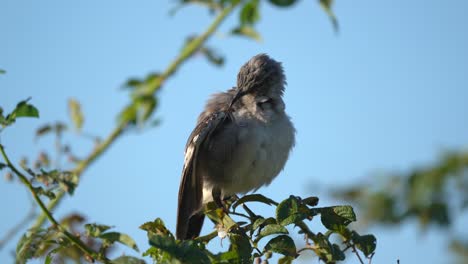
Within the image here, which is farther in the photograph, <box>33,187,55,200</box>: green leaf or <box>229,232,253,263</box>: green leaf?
<box>229,232,253,263</box>: green leaf

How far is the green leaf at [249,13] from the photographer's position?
183cm

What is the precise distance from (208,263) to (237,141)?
3489mm

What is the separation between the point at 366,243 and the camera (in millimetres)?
3029

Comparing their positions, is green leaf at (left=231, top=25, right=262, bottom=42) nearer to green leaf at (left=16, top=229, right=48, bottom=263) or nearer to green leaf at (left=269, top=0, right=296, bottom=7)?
green leaf at (left=269, top=0, right=296, bottom=7)

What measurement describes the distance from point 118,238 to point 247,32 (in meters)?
1.01

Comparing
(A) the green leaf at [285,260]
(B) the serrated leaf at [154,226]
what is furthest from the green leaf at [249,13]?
(B) the serrated leaf at [154,226]

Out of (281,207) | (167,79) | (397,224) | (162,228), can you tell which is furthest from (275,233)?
(167,79)

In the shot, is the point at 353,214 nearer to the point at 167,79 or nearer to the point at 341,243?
the point at 341,243

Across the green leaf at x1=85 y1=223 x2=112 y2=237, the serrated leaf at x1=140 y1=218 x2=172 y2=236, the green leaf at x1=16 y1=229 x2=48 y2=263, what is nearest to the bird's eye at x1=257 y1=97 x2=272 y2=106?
the serrated leaf at x1=140 y1=218 x2=172 y2=236

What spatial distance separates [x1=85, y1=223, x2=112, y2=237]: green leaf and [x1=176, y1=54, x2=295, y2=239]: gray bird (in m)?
3.08

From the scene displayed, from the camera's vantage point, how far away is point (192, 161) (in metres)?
5.83

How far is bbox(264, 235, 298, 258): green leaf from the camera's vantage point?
2.91 m

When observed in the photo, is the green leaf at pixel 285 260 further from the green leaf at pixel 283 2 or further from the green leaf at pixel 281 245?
the green leaf at pixel 283 2

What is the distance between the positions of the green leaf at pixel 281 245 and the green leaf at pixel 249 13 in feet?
4.49
